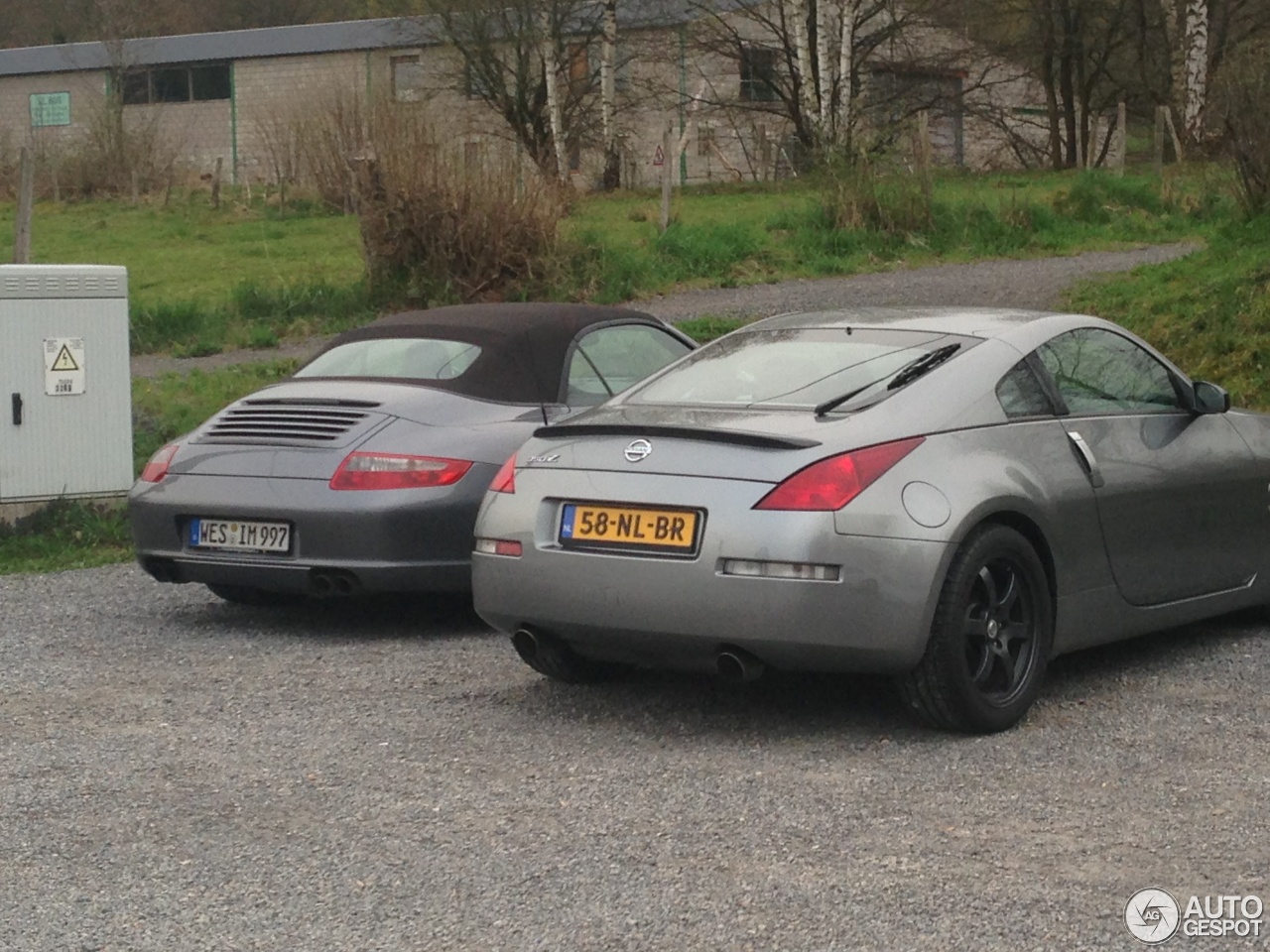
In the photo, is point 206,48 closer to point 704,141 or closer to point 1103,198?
point 704,141

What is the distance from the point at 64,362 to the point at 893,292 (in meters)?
10.8

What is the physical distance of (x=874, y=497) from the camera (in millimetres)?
5594

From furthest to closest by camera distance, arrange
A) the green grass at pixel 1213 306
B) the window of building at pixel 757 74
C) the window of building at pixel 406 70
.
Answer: the window of building at pixel 406 70, the window of building at pixel 757 74, the green grass at pixel 1213 306

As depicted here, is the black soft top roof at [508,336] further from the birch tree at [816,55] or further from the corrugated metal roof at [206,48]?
the corrugated metal roof at [206,48]

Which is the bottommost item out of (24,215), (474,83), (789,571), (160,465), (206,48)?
(160,465)

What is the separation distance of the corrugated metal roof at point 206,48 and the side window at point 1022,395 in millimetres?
50267

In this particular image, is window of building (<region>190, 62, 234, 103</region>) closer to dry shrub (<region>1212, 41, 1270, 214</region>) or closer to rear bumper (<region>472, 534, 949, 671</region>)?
dry shrub (<region>1212, 41, 1270, 214</region>)

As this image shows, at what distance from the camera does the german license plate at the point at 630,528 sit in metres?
5.68

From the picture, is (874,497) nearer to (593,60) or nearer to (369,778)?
(369,778)

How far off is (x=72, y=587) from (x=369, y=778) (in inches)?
165

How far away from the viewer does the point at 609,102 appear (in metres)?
41.9

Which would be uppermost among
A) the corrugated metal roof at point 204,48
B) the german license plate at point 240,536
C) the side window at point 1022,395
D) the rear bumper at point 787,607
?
the corrugated metal roof at point 204,48

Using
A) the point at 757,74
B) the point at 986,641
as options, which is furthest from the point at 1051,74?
the point at 986,641

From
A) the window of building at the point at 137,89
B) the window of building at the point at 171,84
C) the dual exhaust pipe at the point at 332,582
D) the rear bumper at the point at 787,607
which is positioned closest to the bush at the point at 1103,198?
the dual exhaust pipe at the point at 332,582
